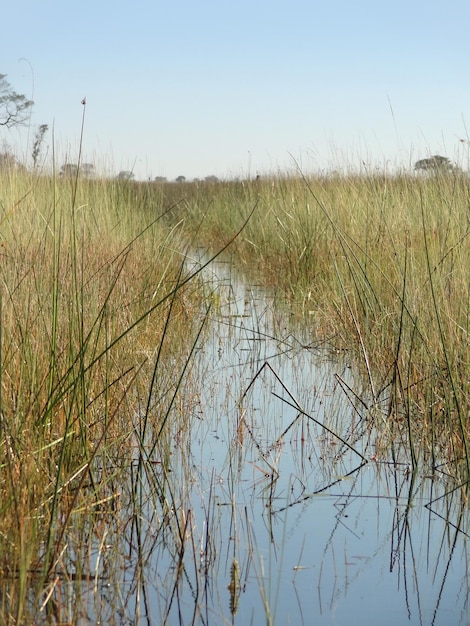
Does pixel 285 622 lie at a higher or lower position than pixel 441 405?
lower

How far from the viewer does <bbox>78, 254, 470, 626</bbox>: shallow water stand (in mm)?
1803

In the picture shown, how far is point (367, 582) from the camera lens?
6.33ft

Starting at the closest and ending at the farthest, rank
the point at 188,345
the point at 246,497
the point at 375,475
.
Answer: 1. the point at 246,497
2. the point at 375,475
3. the point at 188,345

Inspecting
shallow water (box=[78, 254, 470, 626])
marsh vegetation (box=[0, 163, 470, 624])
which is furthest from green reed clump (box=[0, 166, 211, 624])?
shallow water (box=[78, 254, 470, 626])

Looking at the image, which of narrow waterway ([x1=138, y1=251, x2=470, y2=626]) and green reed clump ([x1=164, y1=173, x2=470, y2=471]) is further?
green reed clump ([x1=164, y1=173, x2=470, y2=471])

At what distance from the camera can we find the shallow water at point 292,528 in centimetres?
180

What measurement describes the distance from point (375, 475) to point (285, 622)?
0.93m

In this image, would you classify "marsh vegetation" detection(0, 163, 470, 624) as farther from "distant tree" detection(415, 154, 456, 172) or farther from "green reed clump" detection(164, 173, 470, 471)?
"distant tree" detection(415, 154, 456, 172)

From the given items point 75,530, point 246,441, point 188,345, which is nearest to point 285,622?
point 75,530

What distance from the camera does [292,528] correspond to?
7.23 feet

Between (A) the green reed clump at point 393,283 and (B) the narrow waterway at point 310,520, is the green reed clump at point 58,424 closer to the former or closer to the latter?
(B) the narrow waterway at point 310,520

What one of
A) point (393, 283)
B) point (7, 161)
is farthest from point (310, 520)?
point (7, 161)

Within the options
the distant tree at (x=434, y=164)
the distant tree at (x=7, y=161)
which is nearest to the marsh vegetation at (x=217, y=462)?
the distant tree at (x=434, y=164)

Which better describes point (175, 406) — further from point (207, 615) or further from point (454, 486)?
point (207, 615)
